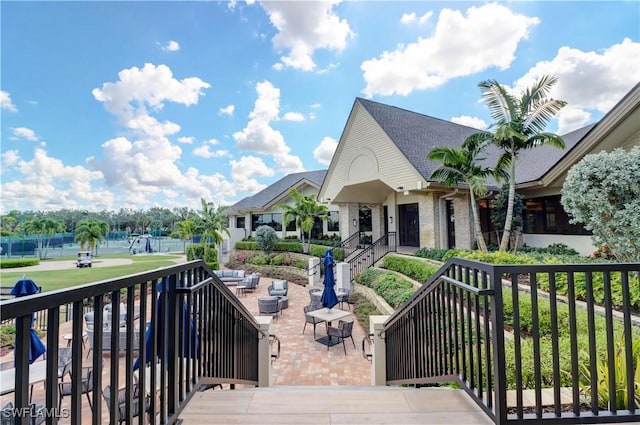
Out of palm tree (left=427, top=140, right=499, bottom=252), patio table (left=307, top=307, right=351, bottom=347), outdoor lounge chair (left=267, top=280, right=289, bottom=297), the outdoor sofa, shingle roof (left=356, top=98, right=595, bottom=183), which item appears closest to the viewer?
patio table (left=307, top=307, right=351, bottom=347)

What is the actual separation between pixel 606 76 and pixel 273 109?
1842 cm

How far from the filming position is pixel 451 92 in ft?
63.1

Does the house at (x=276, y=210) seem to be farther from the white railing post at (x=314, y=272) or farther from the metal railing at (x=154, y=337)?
the metal railing at (x=154, y=337)

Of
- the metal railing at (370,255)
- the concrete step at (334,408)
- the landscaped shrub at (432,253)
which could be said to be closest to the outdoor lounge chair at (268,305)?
the metal railing at (370,255)

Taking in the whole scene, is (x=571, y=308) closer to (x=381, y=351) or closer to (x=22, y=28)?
(x=381, y=351)

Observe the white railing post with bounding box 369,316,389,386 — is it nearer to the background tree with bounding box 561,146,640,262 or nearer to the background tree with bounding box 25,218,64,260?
the background tree with bounding box 561,146,640,262

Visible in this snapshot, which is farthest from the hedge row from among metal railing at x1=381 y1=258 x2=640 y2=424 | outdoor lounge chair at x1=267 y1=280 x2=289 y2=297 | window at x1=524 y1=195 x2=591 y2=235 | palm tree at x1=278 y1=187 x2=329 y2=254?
metal railing at x1=381 y1=258 x2=640 y2=424

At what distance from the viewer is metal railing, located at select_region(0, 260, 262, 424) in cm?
114

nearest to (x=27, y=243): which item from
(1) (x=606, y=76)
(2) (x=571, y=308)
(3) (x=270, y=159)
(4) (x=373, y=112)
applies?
(3) (x=270, y=159)

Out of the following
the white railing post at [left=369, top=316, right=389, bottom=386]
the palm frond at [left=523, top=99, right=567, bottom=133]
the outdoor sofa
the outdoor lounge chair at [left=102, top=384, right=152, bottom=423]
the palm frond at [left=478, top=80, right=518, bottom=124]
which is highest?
the palm frond at [left=478, top=80, right=518, bottom=124]

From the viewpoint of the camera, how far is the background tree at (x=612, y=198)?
6324mm

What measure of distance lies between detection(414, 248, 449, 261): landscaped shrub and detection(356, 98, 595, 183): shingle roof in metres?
3.06

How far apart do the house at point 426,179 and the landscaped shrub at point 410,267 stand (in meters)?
1.81

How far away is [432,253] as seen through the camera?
12789 mm
